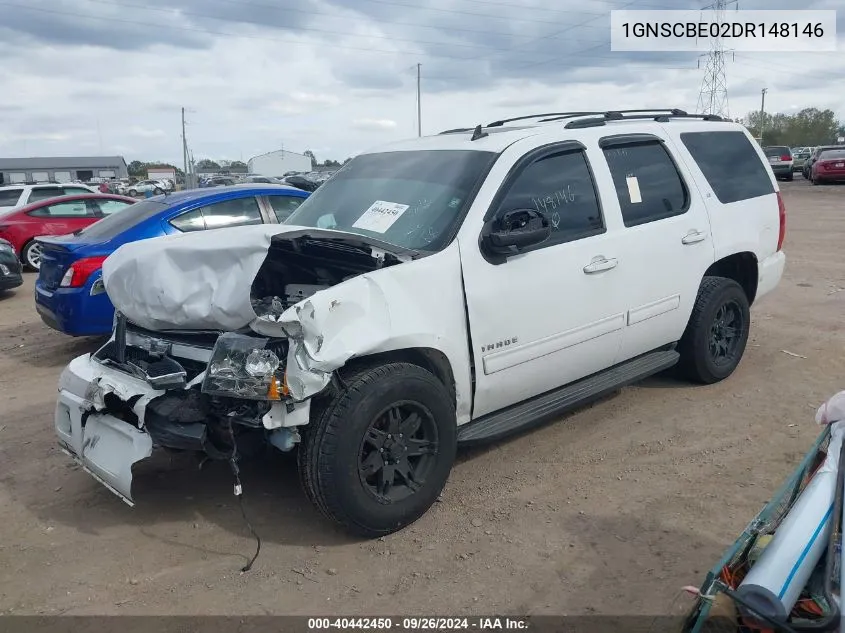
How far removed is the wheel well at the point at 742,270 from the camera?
5555 millimetres

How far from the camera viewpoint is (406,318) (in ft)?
11.4

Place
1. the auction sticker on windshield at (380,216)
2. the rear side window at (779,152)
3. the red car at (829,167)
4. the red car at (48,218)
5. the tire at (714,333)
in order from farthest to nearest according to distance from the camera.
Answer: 1. the rear side window at (779,152)
2. the red car at (829,167)
3. the red car at (48,218)
4. the tire at (714,333)
5. the auction sticker on windshield at (380,216)

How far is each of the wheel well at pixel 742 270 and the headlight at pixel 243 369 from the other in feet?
12.3

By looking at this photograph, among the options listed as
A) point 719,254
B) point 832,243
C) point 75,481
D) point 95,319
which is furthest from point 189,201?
point 832,243

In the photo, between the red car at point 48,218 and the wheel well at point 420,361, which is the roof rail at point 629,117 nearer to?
the wheel well at point 420,361

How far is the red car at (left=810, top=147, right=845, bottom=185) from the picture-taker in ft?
89.4

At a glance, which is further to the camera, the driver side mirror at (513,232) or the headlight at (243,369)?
the driver side mirror at (513,232)

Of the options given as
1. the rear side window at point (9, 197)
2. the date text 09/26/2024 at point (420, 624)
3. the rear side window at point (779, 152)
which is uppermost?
the rear side window at point (779, 152)

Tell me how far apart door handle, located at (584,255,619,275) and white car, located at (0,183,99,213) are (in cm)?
1447

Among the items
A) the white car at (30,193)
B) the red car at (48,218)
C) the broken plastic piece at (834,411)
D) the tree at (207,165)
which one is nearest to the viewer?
the broken plastic piece at (834,411)

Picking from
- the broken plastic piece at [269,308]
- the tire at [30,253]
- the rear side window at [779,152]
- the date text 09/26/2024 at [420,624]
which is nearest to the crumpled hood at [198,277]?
the broken plastic piece at [269,308]

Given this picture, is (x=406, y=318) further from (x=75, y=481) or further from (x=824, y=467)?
(x=75, y=481)

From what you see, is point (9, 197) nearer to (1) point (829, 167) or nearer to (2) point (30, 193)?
(2) point (30, 193)

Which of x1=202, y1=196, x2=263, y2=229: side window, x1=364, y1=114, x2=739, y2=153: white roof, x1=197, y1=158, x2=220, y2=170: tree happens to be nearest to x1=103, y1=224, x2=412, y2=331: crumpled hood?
x1=364, y1=114, x2=739, y2=153: white roof
